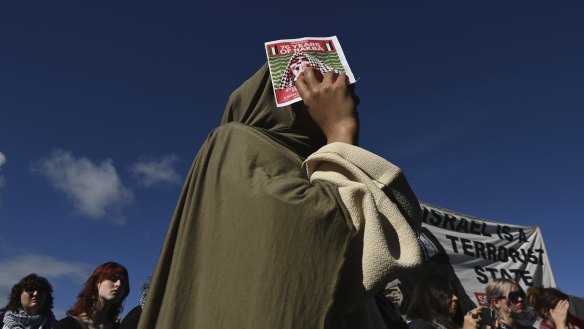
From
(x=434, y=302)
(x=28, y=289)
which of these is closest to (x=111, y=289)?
(x=28, y=289)

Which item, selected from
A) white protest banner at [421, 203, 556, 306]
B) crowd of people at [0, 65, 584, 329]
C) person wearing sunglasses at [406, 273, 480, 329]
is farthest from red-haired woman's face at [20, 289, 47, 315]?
white protest banner at [421, 203, 556, 306]

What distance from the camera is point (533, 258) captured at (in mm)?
7230

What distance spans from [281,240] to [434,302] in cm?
271

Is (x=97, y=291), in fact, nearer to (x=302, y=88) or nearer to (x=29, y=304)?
(x=29, y=304)

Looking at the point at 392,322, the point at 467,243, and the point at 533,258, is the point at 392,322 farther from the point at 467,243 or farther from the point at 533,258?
the point at 533,258

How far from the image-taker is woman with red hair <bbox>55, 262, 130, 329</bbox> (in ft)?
10.6

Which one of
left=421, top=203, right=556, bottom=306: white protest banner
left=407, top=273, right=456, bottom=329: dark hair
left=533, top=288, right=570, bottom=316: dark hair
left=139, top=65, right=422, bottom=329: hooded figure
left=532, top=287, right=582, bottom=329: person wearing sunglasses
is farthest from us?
left=421, top=203, right=556, bottom=306: white protest banner

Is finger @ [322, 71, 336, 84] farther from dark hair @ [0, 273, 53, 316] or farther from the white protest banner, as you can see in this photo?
the white protest banner

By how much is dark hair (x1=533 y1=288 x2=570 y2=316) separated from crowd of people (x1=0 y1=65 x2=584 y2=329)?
4.43m

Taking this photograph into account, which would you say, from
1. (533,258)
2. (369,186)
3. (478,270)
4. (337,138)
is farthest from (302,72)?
(533,258)

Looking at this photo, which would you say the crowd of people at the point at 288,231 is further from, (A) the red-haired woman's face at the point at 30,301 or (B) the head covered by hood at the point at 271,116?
Answer: (A) the red-haired woman's face at the point at 30,301

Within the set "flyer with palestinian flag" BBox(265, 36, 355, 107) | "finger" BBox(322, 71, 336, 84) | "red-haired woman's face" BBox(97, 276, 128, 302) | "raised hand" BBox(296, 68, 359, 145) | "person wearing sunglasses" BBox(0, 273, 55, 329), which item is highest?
"flyer with palestinian flag" BBox(265, 36, 355, 107)

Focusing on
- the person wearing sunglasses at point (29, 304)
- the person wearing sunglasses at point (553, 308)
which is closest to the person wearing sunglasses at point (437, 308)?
the person wearing sunglasses at point (553, 308)

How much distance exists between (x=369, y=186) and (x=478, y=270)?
6.16m
